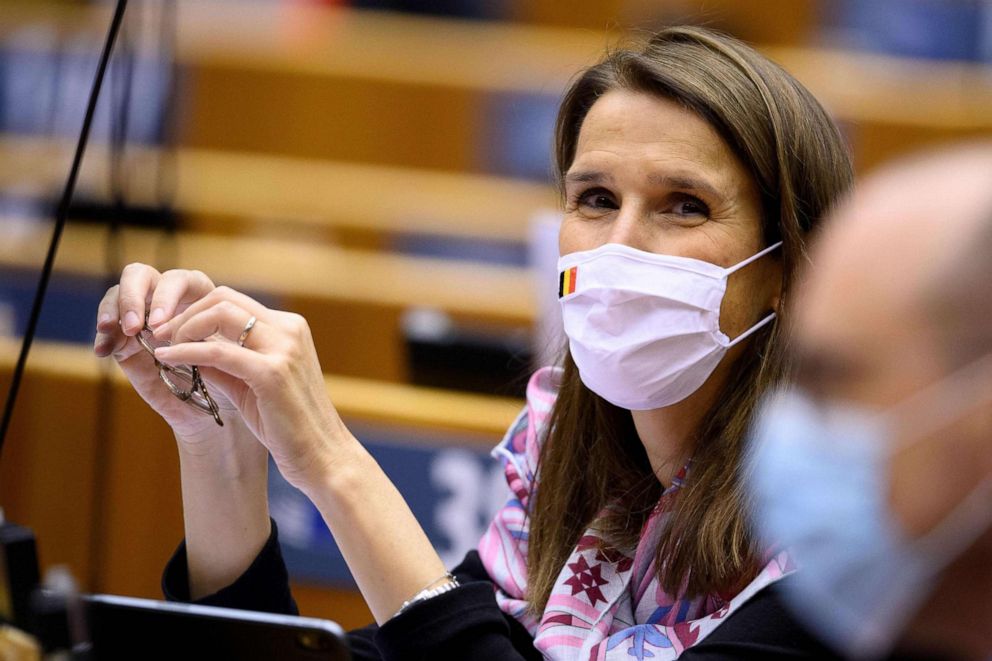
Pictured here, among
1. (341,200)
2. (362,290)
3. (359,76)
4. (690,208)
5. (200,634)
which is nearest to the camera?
(200,634)

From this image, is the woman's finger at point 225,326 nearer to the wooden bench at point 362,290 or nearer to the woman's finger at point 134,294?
the woman's finger at point 134,294

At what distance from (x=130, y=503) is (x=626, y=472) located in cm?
102

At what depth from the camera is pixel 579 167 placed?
4.69ft

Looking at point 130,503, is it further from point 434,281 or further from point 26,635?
point 434,281

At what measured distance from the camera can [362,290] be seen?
3225 mm

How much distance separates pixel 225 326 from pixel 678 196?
0.50 m

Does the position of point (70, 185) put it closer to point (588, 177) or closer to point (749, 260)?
point (588, 177)

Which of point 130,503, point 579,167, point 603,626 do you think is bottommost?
point 130,503

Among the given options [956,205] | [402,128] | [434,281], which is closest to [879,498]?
[956,205]

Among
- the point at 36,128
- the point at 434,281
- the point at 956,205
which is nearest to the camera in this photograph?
the point at 956,205

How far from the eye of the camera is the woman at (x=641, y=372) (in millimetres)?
1263

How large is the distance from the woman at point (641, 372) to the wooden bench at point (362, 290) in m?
1.44

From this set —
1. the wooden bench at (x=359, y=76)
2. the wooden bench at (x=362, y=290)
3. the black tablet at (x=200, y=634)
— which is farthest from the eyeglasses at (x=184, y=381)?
the wooden bench at (x=359, y=76)

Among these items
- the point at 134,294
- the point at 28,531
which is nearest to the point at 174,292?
the point at 134,294
